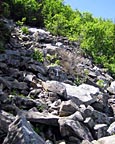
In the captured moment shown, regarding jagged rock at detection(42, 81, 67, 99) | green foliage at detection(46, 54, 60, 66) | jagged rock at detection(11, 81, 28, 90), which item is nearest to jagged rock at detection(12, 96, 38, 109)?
jagged rock at detection(11, 81, 28, 90)

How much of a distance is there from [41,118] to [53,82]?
3246mm

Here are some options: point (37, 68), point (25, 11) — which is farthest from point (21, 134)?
point (25, 11)

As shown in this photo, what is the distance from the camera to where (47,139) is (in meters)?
11.4

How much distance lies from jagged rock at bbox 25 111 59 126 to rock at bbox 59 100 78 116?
0.71 metres

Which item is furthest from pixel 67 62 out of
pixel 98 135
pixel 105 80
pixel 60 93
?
pixel 98 135

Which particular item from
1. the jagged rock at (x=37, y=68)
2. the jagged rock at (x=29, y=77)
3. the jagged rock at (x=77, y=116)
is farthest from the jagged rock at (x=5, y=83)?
the jagged rock at (x=37, y=68)

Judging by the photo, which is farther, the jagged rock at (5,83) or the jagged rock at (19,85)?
the jagged rock at (19,85)

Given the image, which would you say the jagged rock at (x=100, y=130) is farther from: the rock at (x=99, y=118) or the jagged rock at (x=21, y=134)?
the jagged rock at (x=21, y=134)

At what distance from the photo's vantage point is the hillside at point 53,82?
1146 cm

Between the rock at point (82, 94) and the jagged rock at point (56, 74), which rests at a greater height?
the jagged rock at point (56, 74)

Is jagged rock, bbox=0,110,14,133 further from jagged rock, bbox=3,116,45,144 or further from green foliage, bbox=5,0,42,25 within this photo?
green foliage, bbox=5,0,42,25

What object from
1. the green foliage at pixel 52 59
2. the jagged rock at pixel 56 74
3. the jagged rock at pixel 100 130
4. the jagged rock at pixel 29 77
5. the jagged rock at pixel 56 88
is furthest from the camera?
the green foliage at pixel 52 59

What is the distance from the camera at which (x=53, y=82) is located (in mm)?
14680

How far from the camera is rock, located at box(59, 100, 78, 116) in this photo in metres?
12.6
